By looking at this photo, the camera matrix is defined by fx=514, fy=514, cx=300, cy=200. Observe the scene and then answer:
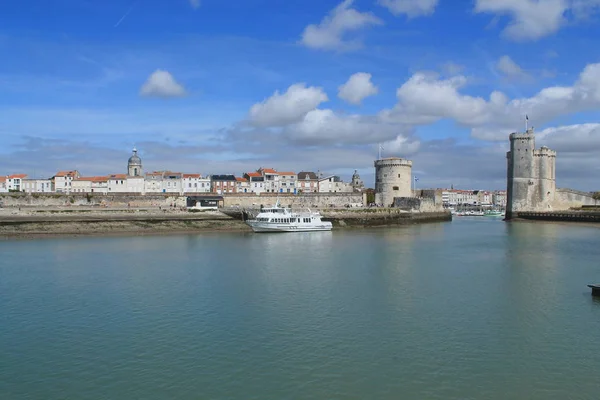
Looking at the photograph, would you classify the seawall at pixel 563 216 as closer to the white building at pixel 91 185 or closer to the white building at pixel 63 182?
the white building at pixel 91 185

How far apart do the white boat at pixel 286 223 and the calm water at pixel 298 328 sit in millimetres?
11476

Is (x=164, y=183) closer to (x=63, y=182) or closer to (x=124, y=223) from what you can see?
(x=63, y=182)

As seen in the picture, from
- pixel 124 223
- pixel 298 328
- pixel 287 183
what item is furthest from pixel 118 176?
pixel 298 328

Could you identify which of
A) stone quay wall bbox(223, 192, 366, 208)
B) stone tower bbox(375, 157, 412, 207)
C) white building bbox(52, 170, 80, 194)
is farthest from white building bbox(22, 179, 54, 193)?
stone tower bbox(375, 157, 412, 207)

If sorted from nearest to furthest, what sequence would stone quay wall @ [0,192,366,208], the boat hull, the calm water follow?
the calm water, the boat hull, stone quay wall @ [0,192,366,208]

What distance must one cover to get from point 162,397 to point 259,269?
9.05 m

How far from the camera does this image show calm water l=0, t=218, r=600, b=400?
688 centimetres

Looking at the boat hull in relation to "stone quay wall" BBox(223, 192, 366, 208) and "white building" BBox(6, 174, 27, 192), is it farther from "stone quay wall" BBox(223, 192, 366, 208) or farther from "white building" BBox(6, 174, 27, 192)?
"white building" BBox(6, 174, 27, 192)

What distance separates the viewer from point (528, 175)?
40469mm

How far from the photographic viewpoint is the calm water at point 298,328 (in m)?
6.88

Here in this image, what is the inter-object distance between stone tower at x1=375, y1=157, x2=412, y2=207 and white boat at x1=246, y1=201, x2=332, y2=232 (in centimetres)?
1243

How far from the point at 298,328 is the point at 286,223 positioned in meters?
20.4

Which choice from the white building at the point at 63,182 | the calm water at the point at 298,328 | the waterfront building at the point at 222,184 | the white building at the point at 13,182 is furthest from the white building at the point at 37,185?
the calm water at the point at 298,328

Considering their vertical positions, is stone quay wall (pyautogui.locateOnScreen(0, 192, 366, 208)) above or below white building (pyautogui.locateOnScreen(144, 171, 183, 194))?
below
